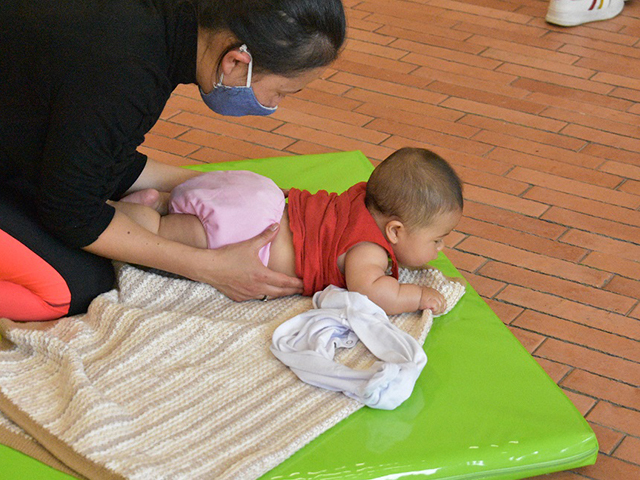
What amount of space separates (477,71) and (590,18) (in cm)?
82

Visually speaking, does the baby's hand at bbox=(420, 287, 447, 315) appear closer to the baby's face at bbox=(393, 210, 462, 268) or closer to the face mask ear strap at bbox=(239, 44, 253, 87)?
the baby's face at bbox=(393, 210, 462, 268)

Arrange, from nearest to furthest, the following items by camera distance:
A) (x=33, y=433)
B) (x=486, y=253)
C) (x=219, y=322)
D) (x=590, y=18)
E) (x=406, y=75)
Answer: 1. (x=33, y=433)
2. (x=219, y=322)
3. (x=486, y=253)
4. (x=406, y=75)
5. (x=590, y=18)

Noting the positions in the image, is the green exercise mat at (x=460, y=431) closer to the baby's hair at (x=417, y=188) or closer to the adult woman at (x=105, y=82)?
the baby's hair at (x=417, y=188)

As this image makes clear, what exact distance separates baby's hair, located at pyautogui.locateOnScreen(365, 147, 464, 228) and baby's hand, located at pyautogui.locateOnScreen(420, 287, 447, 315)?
0.56 ft

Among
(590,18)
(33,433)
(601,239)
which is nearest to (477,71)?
(590,18)

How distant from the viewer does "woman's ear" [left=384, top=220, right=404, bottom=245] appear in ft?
6.50

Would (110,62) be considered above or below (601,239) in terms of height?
above

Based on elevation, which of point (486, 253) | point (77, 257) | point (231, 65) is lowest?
point (486, 253)

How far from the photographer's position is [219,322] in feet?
6.41

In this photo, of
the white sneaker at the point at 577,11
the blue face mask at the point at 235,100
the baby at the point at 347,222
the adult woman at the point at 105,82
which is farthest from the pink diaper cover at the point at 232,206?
the white sneaker at the point at 577,11

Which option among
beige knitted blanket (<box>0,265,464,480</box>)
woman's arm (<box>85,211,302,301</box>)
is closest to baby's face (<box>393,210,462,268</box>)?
beige knitted blanket (<box>0,265,464,480</box>)

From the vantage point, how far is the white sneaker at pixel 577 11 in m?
4.04

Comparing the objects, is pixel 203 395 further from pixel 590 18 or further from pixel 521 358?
pixel 590 18

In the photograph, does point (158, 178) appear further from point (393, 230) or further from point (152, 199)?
point (393, 230)
